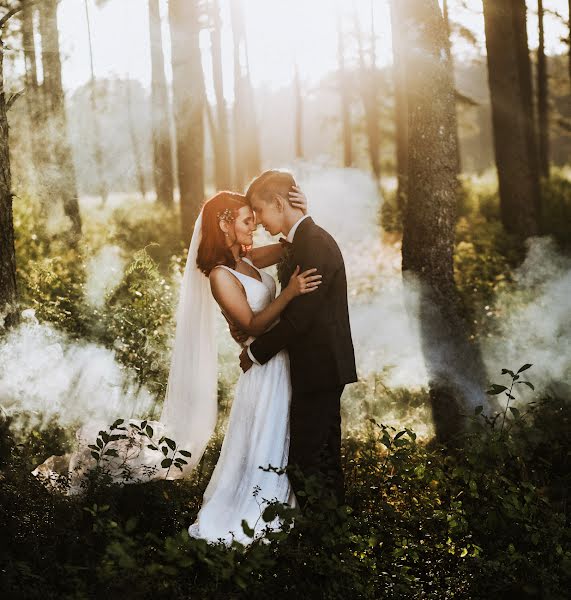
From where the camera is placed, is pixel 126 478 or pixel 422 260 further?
pixel 422 260

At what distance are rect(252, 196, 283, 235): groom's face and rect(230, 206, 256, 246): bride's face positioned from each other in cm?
10

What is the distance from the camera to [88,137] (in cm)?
2339

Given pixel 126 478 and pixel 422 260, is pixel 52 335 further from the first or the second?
pixel 422 260

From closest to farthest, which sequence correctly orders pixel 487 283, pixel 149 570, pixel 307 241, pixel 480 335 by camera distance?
pixel 149 570
pixel 307 241
pixel 480 335
pixel 487 283

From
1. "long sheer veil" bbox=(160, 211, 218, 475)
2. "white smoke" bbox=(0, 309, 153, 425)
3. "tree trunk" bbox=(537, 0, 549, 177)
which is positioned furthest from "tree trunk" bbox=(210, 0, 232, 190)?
"long sheer veil" bbox=(160, 211, 218, 475)

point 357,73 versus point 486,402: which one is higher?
point 357,73

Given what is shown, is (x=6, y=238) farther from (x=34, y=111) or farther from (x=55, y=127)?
(x=34, y=111)

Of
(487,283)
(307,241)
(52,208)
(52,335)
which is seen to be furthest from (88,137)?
(307,241)

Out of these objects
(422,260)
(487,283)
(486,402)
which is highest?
(487,283)

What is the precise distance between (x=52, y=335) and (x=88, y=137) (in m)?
17.2

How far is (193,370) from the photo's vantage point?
214 inches

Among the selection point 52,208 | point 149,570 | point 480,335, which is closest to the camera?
point 149,570

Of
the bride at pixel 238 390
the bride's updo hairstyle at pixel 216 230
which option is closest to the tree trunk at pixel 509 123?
the bride at pixel 238 390

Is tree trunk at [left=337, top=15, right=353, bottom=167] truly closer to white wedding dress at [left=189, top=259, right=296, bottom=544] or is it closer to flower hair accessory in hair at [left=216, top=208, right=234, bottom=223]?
flower hair accessory in hair at [left=216, top=208, right=234, bottom=223]
